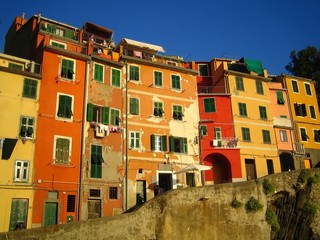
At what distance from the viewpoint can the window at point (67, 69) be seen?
96.5 ft

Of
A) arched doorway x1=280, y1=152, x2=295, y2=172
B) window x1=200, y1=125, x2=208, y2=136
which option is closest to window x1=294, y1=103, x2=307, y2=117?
arched doorway x1=280, y1=152, x2=295, y2=172

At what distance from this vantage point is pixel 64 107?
93.4 feet

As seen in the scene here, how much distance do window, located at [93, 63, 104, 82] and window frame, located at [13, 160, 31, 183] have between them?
9413 millimetres

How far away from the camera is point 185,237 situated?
71.2 feet

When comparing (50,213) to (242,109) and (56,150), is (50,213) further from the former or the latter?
(242,109)

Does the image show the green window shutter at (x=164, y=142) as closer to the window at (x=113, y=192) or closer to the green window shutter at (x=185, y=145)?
the green window shutter at (x=185, y=145)

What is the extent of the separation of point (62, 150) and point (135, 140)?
6684 mm

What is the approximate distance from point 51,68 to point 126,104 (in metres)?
7.10

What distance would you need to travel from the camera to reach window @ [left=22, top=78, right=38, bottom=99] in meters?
27.2

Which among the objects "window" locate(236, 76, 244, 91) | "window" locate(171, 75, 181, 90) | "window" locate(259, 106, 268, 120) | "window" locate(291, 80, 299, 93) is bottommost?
"window" locate(259, 106, 268, 120)

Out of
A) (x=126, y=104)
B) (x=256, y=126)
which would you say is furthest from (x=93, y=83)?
(x=256, y=126)

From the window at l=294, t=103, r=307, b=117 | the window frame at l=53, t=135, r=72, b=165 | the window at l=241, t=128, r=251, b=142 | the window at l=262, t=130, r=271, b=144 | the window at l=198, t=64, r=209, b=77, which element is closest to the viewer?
the window frame at l=53, t=135, r=72, b=165

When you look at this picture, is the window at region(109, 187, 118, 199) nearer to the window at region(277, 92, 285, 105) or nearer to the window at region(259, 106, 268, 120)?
the window at region(259, 106, 268, 120)

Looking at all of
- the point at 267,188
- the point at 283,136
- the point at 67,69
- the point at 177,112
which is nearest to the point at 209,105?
the point at 177,112
